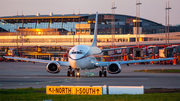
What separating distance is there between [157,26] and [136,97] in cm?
11551

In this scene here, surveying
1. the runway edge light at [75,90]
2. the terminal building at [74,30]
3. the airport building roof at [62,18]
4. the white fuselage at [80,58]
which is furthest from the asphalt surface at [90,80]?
the airport building roof at [62,18]

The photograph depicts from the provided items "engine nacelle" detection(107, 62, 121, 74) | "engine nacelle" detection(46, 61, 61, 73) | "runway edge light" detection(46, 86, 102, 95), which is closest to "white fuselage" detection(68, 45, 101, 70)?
"engine nacelle" detection(46, 61, 61, 73)

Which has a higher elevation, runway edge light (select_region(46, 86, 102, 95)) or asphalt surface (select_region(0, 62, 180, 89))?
runway edge light (select_region(46, 86, 102, 95))

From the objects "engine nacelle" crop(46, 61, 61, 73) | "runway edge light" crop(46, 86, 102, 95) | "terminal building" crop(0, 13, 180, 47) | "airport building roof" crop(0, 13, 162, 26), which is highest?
"airport building roof" crop(0, 13, 162, 26)

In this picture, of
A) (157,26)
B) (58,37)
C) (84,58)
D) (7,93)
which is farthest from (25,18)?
(7,93)

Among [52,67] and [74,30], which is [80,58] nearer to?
[52,67]

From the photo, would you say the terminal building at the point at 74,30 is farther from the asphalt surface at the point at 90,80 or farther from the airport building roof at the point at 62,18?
the asphalt surface at the point at 90,80

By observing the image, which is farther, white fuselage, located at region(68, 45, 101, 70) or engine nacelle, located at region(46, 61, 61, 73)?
engine nacelle, located at region(46, 61, 61, 73)

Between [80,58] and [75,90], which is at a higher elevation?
[80,58]

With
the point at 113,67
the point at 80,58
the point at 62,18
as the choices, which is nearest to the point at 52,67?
the point at 80,58

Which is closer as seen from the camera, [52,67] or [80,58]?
[80,58]

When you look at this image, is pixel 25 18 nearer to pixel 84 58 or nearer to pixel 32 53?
pixel 32 53

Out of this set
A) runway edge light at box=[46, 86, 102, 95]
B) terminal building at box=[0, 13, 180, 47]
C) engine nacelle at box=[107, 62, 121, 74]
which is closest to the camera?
runway edge light at box=[46, 86, 102, 95]

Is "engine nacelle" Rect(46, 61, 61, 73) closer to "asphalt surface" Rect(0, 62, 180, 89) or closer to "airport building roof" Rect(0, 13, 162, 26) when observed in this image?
"asphalt surface" Rect(0, 62, 180, 89)
